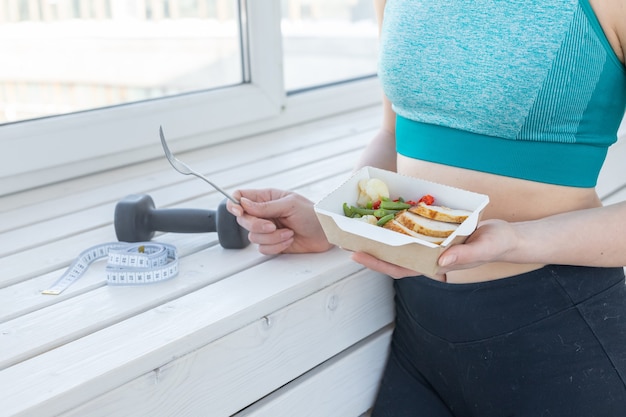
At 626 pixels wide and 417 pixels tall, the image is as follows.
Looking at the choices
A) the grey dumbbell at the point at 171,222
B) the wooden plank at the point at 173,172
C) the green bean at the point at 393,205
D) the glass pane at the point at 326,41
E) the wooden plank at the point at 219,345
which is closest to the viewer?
the wooden plank at the point at 219,345

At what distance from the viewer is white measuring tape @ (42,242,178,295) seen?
36.5 inches

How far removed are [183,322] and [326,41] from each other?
1.53 metres

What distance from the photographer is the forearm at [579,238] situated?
84 cm

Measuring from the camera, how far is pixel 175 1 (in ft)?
5.12

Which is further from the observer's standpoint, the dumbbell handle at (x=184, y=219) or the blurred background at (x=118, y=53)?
the blurred background at (x=118, y=53)

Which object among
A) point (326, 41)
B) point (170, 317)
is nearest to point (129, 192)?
point (170, 317)

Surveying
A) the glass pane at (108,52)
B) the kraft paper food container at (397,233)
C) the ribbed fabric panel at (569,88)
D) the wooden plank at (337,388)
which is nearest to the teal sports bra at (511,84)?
the ribbed fabric panel at (569,88)

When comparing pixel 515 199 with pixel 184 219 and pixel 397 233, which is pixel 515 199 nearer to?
pixel 397 233

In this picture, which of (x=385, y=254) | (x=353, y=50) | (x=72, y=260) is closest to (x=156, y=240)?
(x=72, y=260)

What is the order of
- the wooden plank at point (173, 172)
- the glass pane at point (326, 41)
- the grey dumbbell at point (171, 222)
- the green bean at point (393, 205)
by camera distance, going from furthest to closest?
the glass pane at point (326, 41) < the wooden plank at point (173, 172) < the grey dumbbell at point (171, 222) < the green bean at point (393, 205)

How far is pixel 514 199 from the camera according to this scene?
3.05 ft

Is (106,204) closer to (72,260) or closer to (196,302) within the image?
(72,260)

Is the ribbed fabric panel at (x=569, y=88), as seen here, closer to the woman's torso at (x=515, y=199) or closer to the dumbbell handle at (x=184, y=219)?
the woman's torso at (x=515, y=199)

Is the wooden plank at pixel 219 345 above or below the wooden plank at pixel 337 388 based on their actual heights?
above
